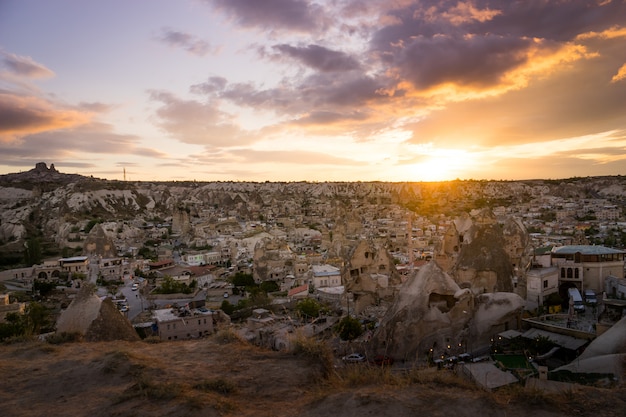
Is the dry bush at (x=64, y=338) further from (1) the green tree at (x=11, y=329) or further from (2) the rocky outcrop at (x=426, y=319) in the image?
(1) the green tree at (x=11, y=329)

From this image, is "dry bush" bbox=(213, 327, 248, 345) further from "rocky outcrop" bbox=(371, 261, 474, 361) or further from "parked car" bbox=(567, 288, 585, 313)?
"parked car" bbox=(567, 288, 585, 313)

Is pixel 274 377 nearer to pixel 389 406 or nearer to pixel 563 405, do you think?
pixel 389 406

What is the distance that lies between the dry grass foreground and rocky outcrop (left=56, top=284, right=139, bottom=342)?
2158 millimetres

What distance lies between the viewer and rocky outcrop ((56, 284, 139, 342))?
9.49 metres

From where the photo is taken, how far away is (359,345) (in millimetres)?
14156

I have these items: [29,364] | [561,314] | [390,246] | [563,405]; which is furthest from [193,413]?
[390,246]

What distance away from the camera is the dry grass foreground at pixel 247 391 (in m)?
5.00

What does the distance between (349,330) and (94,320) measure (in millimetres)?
8837

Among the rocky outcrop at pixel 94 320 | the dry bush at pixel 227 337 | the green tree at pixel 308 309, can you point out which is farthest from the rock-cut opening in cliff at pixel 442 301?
the green tree at pixel 308 309

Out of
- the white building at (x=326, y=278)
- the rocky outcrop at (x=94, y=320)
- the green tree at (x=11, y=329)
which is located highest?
the rocky outcrop at (x=94, y=320)

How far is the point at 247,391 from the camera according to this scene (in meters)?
5.72

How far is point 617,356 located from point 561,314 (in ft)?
17.2

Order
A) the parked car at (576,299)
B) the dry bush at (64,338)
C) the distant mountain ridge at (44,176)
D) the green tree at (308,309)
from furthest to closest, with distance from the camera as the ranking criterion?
the distant mountain ridge at (44,176), the green tree at (308,309), the parked car at (576,299), the dry bush at (64,338)

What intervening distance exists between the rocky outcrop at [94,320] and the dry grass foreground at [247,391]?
7.08 ft
